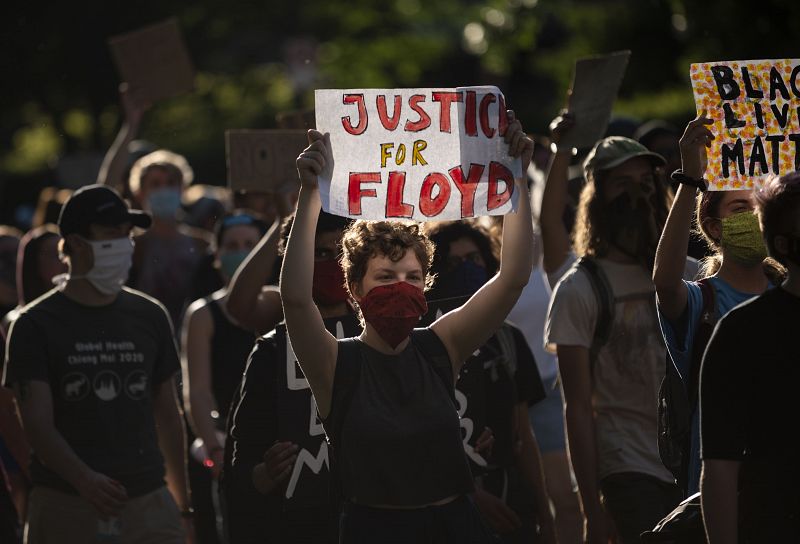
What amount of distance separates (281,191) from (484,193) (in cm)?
337

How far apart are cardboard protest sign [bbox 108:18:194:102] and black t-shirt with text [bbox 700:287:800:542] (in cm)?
674

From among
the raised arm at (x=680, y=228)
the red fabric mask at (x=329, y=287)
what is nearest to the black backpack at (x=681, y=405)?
the raised arm at (x=680, y=228)

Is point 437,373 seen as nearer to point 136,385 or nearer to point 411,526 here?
point 411,526

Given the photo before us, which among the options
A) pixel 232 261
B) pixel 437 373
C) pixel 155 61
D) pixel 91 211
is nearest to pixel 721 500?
pixel 437 373

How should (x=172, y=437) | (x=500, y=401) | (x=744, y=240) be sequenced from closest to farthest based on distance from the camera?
(x=744, y=240), (x=500, y=401), (x=172, y=437)

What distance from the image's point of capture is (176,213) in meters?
10.6

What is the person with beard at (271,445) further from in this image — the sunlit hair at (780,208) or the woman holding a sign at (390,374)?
the sunlit hair at (780,208)

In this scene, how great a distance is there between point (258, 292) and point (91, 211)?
862mm

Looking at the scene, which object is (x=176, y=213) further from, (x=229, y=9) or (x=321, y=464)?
(x=229, y=9)

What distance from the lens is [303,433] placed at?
5.68 m

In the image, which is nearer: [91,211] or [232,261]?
[91,211]

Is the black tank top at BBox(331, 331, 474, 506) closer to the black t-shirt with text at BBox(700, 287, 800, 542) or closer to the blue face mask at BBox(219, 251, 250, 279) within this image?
the black t-shirt with text at BBox(700, 287, 800, 542)

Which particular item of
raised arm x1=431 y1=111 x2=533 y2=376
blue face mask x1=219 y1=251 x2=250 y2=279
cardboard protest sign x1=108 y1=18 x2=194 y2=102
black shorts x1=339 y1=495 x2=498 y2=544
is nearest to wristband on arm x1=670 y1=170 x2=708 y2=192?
raised arm x1=431 y1=111 x2=533 y2=376

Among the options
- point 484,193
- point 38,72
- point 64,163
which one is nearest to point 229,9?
point 38,72
